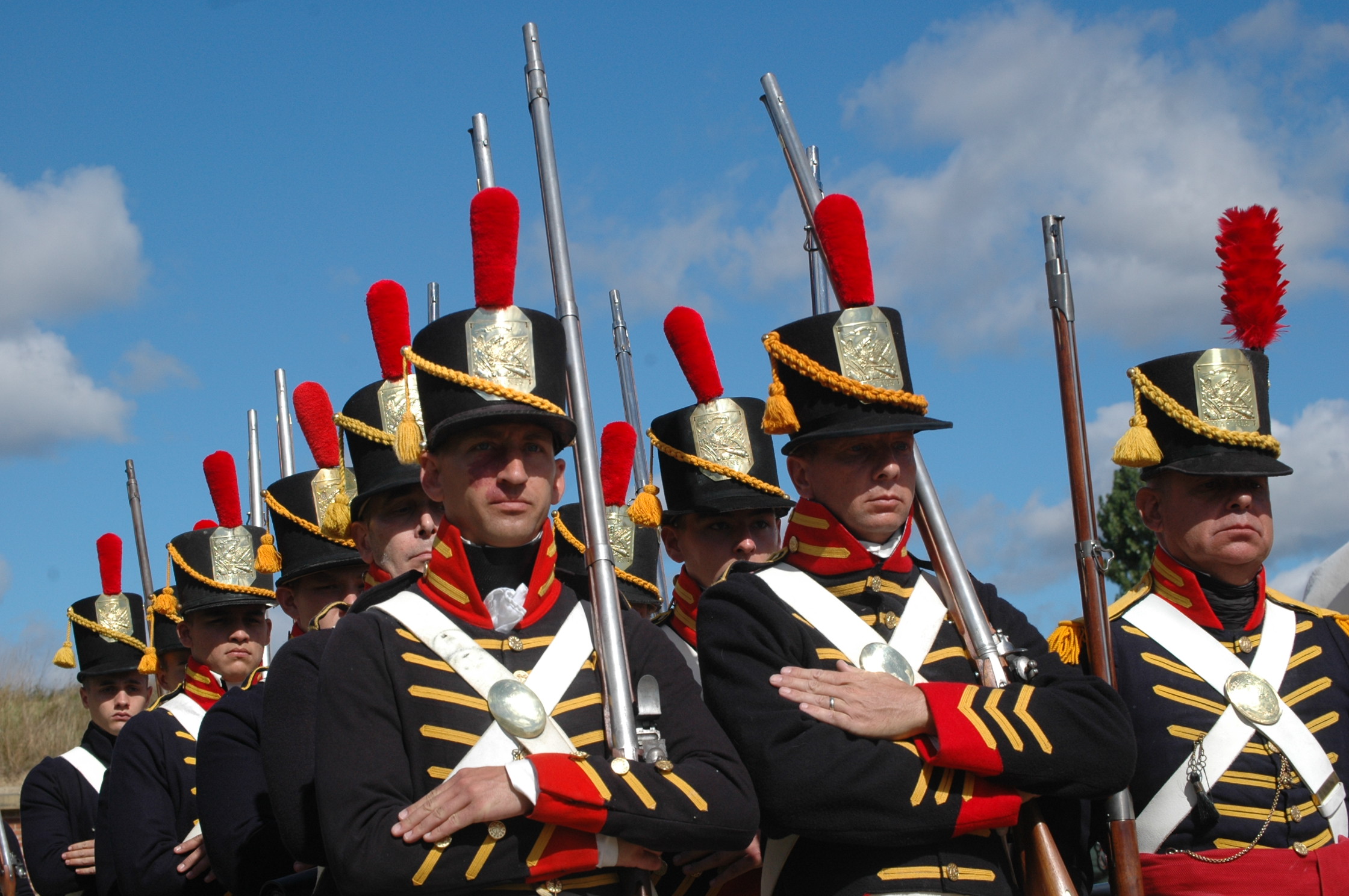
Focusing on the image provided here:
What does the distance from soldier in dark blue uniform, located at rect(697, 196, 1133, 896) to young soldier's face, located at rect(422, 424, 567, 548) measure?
2.46ft

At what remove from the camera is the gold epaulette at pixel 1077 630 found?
5195mm

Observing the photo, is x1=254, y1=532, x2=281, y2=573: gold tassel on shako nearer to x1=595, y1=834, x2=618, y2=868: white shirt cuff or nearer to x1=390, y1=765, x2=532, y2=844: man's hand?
x1=390, y1=765, x2=532, y2=844: man's hand

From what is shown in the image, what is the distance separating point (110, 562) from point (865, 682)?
764 cm

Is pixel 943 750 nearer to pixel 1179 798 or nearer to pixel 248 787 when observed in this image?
pixel 1179 798

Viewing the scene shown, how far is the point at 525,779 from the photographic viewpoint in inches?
140

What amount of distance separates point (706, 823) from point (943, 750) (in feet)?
2.37

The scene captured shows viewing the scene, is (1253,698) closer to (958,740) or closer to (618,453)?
(958,740)

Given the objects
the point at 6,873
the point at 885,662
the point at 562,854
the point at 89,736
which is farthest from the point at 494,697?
the point at 6,873

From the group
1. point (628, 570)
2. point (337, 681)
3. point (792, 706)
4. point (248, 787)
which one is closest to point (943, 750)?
point (792, 706)

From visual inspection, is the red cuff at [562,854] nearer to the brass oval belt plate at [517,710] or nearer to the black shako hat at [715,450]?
the brass oval belt plate at [517,710]

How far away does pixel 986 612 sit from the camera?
4.71 metres

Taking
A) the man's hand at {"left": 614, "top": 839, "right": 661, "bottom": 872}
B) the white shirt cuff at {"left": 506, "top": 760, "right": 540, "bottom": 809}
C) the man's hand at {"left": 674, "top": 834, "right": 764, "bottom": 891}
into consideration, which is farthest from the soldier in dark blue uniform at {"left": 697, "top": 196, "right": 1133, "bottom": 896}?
the white shirt cuff at {"left": 506, "top": 760, "right": 540, "bottom": 809}

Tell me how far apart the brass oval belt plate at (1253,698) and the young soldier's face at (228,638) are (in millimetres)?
4586

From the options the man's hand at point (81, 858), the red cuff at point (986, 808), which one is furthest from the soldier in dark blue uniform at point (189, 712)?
the red cuff at point (986, 808)
